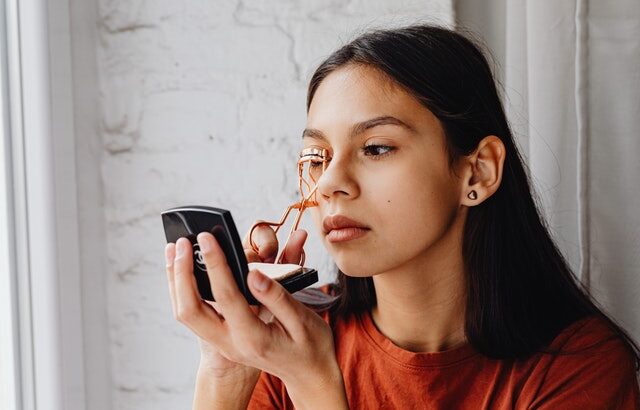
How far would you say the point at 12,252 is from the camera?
1.06 meters

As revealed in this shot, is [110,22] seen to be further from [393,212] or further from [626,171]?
[626,171]

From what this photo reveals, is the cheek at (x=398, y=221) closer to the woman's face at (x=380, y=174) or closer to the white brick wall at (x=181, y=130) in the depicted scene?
the woman's face at (x=380, y=174)

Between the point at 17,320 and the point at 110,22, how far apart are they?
1.66 ft

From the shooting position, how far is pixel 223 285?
2.37 feet

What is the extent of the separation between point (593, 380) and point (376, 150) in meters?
0.37

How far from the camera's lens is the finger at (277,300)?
0.73 m

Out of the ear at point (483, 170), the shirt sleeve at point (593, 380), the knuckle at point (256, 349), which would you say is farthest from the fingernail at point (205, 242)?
the shirt sleeve at point (593, 380)

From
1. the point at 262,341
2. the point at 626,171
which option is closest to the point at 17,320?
the point at 262,341

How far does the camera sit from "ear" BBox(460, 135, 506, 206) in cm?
89

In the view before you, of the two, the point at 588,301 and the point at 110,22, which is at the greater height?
the point at 110,22

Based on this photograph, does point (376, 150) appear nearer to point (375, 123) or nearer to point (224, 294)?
point (375, 123)

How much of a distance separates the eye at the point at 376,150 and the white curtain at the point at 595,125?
27cm

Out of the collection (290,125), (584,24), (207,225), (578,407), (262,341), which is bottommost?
(578,407)

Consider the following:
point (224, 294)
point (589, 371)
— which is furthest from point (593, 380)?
point (224, 294)
